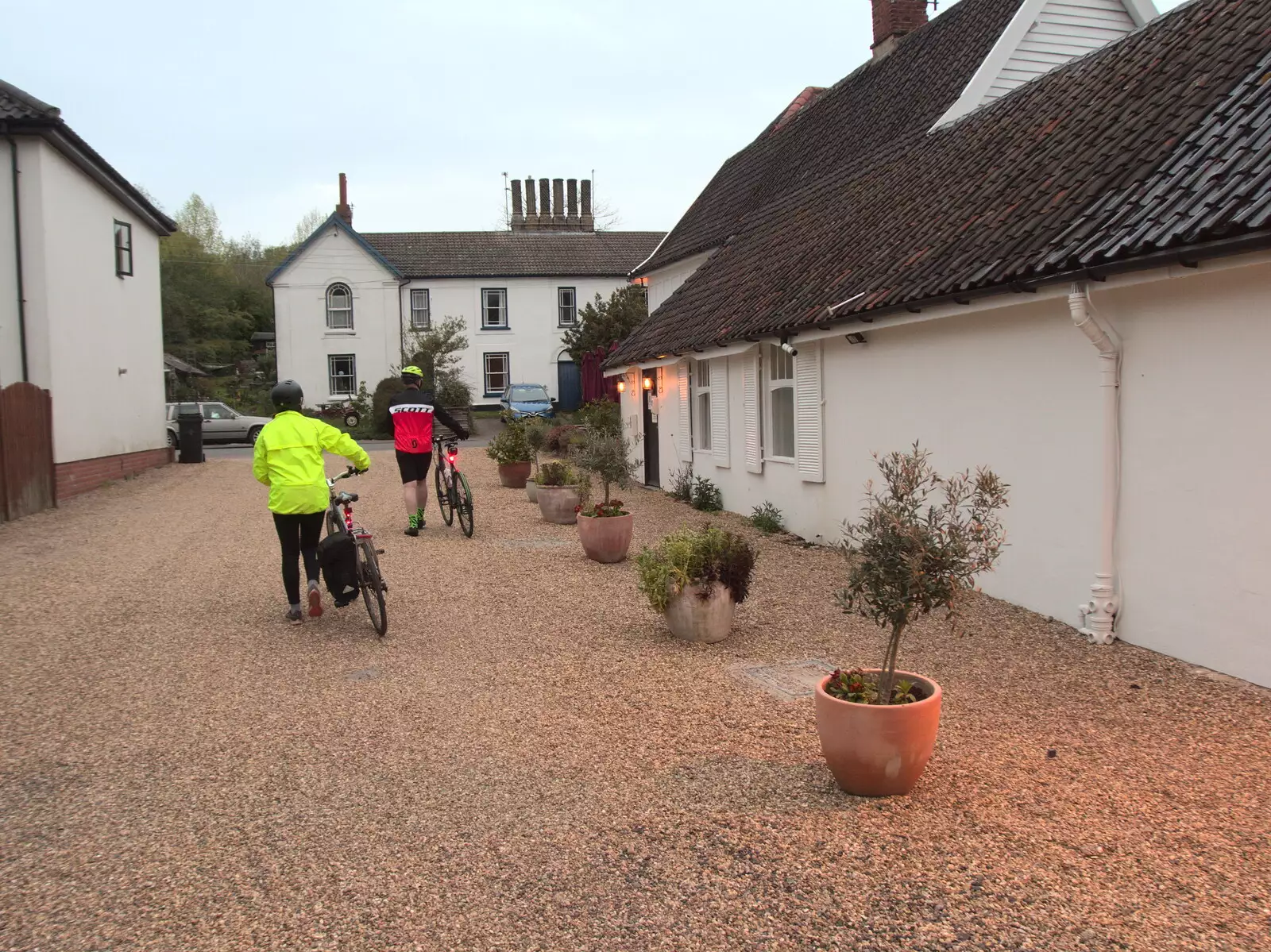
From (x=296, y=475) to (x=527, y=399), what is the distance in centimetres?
3025

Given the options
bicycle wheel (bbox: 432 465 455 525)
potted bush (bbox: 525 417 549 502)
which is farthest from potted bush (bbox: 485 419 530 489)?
bicycle wheel (bbox: 432 465 455 525)

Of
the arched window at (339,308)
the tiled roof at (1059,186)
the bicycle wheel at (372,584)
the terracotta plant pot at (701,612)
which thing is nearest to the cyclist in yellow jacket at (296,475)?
the bicycle wheel at (372,584)

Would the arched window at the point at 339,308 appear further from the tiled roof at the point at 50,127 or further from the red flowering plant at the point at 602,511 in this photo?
the red flowering plant at the point at 602,511

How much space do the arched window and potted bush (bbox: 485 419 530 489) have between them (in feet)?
81.2

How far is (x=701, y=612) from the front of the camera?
720 centimetres

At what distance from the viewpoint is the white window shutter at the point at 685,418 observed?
16.9 meters

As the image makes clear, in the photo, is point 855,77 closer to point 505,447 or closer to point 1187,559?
point 505,447

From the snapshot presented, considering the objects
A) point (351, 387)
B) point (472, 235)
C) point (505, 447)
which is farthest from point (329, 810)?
point (472, 235)

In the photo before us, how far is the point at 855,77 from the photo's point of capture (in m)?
18.1

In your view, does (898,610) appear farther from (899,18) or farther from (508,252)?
(508,252)

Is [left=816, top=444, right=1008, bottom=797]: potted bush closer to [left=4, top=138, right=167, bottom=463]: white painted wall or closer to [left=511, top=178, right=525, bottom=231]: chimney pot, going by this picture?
[left=4, top=138, right=167, bottom=463]: white painted wall

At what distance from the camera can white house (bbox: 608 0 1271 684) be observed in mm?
6059

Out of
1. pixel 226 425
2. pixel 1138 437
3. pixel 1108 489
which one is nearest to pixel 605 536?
pixel 1108 489

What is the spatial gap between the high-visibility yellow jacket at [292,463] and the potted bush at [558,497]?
5.91 m
